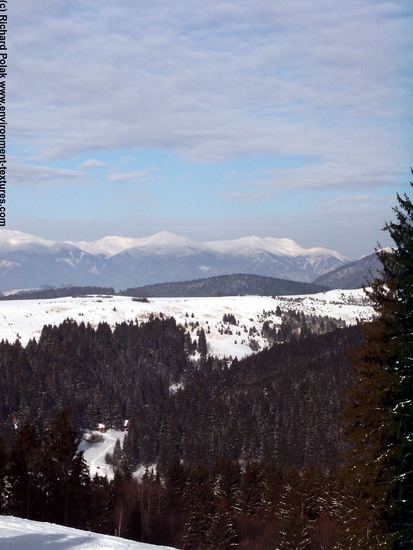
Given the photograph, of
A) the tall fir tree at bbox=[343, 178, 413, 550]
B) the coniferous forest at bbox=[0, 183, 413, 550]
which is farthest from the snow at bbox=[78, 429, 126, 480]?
the tall fir tree at bbox=[343, 178, 413, 550]

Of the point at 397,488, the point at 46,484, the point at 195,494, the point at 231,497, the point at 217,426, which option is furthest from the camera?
the point at 217,426

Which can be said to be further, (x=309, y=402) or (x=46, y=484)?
(x=309, y=402)

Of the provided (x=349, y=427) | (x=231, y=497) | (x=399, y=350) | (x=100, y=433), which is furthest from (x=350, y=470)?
(x=100, y=433)

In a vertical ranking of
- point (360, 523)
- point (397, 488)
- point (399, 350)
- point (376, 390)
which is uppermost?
point (399, 350)

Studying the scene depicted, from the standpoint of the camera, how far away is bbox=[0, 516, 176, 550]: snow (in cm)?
2928

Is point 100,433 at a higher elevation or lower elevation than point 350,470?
lower

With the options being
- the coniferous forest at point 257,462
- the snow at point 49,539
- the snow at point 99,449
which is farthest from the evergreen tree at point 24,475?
the snow at point 99,449

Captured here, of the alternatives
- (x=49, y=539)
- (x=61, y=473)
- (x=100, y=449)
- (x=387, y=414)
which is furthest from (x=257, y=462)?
(x=100, y=449)

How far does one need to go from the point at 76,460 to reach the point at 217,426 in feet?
400

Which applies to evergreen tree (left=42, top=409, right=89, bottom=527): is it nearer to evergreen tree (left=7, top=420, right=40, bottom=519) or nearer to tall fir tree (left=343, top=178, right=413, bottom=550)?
evergreen tree (left=7, top=420, right=40, bottom=519)

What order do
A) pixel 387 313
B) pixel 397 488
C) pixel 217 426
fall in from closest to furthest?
pixel 397 488 → pixel 387 313 → pixel 217 426

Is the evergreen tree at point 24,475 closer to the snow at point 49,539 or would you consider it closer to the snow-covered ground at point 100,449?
the snow at point 49,539

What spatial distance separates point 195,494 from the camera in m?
67.6

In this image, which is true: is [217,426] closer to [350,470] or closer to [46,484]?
[46,484]
